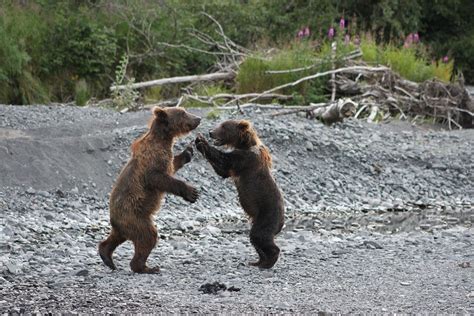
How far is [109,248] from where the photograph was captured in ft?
26.9

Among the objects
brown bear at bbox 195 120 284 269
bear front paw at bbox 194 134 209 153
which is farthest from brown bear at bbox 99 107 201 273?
brown bear at bbox 195 120 284 269

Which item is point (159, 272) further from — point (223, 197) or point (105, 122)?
point (105, 122)

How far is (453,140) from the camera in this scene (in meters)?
16.5

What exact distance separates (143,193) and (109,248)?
613 mm

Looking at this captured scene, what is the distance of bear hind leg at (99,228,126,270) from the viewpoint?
321 inches

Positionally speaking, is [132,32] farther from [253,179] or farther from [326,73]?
[253,179]

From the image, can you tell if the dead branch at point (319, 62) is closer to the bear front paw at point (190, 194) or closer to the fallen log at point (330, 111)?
the fallen log at point (330, 111)

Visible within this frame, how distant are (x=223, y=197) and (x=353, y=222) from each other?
6.64 feet

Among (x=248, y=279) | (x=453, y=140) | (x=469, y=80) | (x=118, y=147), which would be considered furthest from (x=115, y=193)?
(x=469, y=80)

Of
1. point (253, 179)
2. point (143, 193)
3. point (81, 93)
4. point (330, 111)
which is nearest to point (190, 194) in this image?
point (143, 193)

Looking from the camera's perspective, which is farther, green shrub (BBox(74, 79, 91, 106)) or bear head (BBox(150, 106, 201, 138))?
green shrub (BBox(74, 79, 91, 106))

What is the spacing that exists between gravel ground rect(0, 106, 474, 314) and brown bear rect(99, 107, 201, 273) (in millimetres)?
278

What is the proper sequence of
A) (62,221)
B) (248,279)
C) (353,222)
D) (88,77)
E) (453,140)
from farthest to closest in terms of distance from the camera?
(88,77), (453,140), (353,222), (62,221), (248,279)

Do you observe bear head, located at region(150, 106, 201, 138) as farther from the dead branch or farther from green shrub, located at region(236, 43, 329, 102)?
green shrub, located at region(236, 43, 329, 102)
